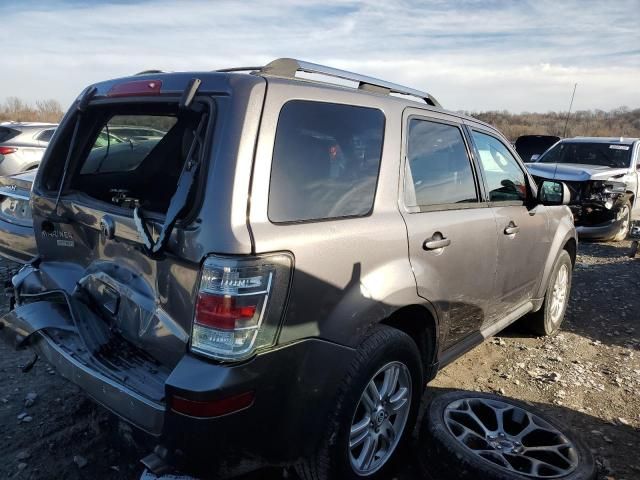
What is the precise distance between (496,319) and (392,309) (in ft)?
5.07

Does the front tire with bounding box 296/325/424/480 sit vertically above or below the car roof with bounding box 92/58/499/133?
below

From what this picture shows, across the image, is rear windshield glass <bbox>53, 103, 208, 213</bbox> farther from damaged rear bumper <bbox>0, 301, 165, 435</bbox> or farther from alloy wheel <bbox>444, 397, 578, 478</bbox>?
alloy wheel <bbox>444, 397, 578, 478</bbox>

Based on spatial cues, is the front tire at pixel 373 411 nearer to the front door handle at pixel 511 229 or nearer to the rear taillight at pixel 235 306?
the rear taillight at pixel 235 306

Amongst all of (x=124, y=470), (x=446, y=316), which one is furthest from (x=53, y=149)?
(x=446, y=316)

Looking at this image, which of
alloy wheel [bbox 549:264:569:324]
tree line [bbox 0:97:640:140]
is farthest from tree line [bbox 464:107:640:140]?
alloy wheel [bbox 549:264:569:324]

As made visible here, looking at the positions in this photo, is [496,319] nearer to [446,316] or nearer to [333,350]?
[446,316]

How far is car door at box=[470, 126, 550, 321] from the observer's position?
340cm

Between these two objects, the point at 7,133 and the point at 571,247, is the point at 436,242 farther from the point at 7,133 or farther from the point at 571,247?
the point at 7,133

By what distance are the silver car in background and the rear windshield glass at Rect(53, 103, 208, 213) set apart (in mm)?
7163

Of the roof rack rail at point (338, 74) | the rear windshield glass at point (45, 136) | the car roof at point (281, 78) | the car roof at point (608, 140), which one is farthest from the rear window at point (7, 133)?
the car roof at point (608, 140)

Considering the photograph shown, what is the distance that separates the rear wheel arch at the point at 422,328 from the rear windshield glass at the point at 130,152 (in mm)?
1312

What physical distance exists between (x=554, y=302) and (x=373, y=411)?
2.91 m

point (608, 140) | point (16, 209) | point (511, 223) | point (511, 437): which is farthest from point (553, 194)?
point (608, 140)

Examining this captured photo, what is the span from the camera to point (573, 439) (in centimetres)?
265
